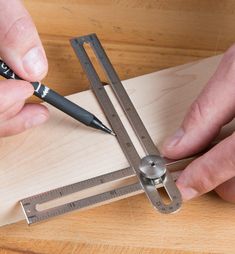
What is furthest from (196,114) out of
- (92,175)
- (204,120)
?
(92,175)

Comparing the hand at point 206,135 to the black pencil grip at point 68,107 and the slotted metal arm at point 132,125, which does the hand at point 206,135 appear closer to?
the slotted metal arm at point 132,125

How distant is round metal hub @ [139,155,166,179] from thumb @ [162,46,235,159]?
0.04 meters

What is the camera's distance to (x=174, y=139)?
146 centimetres

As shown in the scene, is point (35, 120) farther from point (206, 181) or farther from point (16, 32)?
point (206, 181)

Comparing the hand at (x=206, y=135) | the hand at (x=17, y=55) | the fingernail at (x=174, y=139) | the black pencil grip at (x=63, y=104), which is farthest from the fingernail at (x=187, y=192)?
the hand at (x=17, y=55)

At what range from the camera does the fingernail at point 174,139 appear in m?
1.46

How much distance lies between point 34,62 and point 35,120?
162 millimetres

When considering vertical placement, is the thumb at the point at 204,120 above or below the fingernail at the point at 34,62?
below

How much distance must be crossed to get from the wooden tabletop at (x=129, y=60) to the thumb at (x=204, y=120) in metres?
0.14

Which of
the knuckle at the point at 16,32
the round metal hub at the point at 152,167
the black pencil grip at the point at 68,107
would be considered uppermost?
the knuckle at the point at 16,32

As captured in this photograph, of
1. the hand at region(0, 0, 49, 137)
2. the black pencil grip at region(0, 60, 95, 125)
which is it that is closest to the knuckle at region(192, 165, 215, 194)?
the black pencil grip at region(0, 60, 95, 125)

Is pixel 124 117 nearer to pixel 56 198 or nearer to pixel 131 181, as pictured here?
pixel 131 181

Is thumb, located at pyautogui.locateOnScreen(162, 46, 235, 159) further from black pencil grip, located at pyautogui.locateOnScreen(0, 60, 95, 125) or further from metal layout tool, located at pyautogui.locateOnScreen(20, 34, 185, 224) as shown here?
black pencil grip, located at pyautogui.locateOnScreen(0, 60, 95, 125)

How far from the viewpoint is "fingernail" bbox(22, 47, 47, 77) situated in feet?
Answer: 4.47
